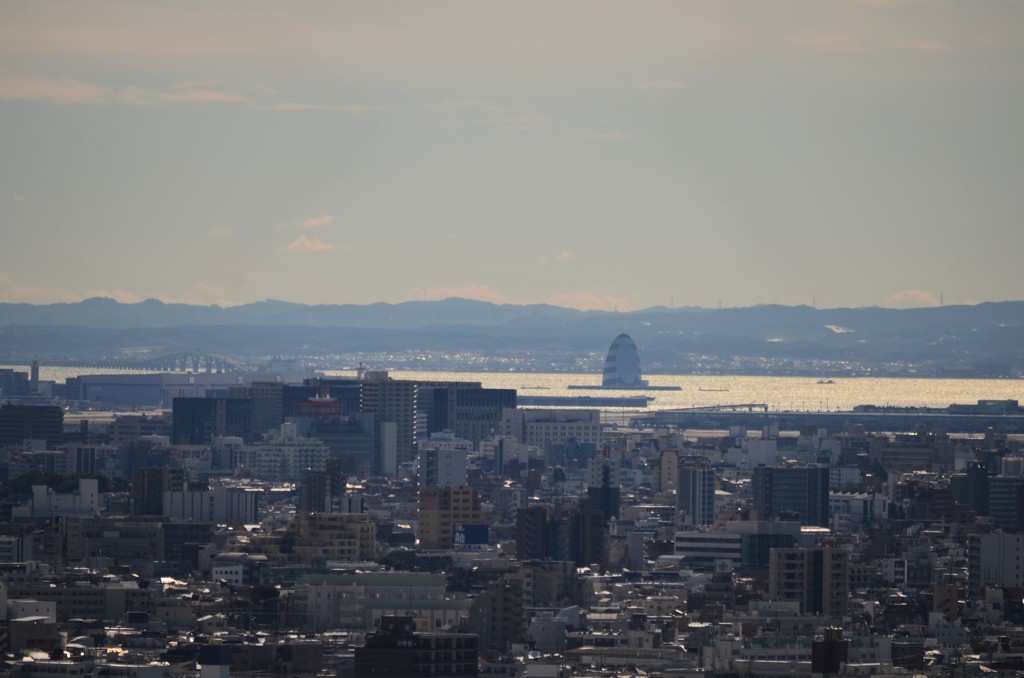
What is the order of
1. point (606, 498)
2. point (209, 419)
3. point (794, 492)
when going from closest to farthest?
point (606, 498) < point (794, 492) < point (209, 419)

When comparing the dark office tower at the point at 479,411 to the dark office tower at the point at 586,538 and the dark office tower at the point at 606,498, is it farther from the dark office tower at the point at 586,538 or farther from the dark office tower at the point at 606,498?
the dark office tower at the point at 586,538

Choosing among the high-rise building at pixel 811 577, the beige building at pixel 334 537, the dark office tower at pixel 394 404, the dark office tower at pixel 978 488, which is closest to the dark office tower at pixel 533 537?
the beige building at pixel 334 537

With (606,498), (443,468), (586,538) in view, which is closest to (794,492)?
(606,498)

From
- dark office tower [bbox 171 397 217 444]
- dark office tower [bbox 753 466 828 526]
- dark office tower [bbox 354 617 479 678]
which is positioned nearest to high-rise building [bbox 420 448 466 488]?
dark office tower [bbox 753 466 828 526]

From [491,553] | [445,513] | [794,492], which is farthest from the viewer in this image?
[794,492]

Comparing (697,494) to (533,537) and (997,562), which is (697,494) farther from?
(997,562)

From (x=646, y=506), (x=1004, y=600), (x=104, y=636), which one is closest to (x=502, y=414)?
(x=646, y=506)
